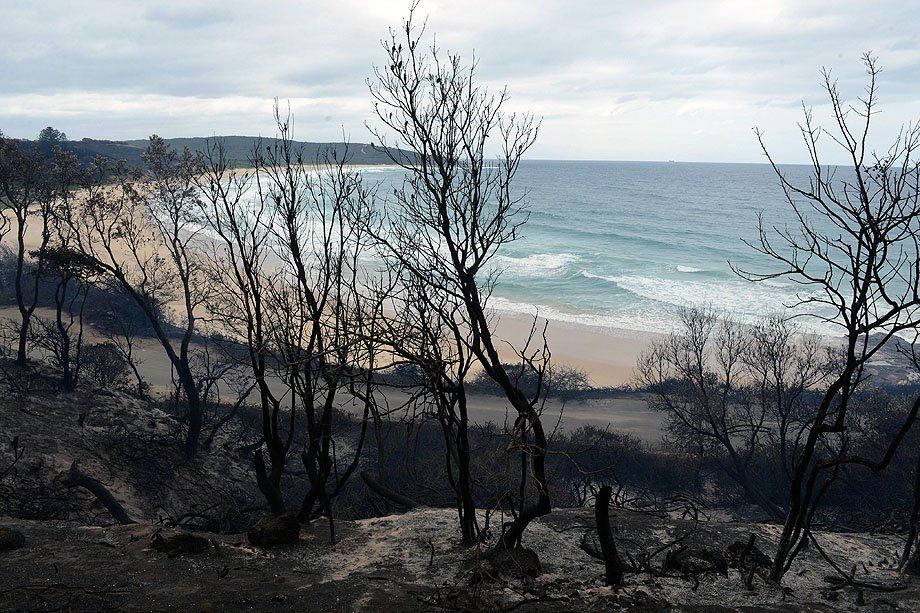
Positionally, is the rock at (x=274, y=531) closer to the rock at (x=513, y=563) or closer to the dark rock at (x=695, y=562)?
the rock at (x=513, y=563)

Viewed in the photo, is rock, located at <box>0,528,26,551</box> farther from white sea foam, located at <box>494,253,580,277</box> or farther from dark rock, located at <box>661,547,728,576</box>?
white sea foam, located at <box>494,253,580,277</box>

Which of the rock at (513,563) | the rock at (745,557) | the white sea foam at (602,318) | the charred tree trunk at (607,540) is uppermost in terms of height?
the charred tree trunk at (607,540)

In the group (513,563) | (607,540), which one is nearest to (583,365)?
(513,563)

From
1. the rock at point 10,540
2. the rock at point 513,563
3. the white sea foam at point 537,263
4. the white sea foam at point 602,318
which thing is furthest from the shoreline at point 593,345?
the rock at point 10,540

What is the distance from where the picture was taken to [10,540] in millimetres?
7266

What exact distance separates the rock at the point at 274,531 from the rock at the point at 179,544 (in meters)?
0.70

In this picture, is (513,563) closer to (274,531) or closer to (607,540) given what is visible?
(607,540)

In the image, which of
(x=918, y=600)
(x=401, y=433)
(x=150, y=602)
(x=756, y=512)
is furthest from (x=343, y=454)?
(x=918, y=600)

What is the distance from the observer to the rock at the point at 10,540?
7.21 meters

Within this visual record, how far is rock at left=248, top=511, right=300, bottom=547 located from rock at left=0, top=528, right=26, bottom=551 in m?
2.46

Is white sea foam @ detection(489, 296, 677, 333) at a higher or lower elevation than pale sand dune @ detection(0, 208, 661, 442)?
higher

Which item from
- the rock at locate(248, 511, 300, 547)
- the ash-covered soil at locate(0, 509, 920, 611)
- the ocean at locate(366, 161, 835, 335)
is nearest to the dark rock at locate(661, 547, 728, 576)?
the ash-covered soil at locate(0, 509, 920, 611)

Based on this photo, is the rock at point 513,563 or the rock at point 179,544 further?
the rock at point 179,544

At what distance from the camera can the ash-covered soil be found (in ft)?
19.9
